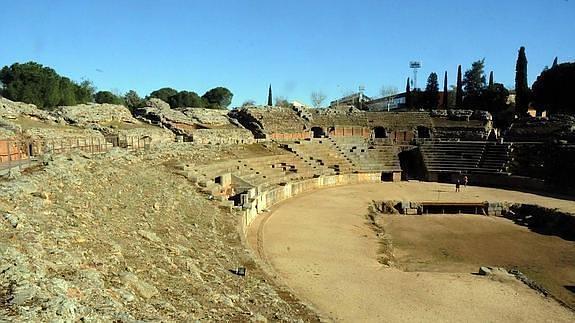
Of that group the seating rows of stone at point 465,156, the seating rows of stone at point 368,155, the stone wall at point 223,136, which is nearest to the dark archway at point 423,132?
the seating rows of stone at point 465,156

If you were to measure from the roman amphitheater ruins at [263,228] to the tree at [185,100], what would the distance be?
19.2 m

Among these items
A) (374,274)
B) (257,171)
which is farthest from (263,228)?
(257,171)

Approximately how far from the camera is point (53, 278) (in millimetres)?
5512

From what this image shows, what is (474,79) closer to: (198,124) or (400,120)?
(400,120)

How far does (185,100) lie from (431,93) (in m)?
31.8

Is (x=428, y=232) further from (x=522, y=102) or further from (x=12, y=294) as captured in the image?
(x=522, y=102)

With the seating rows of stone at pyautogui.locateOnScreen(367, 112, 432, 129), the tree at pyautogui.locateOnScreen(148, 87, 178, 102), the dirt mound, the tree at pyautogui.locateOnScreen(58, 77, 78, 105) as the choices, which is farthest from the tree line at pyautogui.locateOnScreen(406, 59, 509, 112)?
the dirt mound

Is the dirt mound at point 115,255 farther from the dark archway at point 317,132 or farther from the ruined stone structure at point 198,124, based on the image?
the dark archway at point 317,132

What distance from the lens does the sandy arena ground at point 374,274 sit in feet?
32.0

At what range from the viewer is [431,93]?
59.2 m

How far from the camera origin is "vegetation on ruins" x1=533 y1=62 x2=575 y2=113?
44.3m

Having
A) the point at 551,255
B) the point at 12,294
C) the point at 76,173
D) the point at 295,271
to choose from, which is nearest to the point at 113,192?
the point at 76,173

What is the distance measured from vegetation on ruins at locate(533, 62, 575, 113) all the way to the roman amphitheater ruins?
1164cm

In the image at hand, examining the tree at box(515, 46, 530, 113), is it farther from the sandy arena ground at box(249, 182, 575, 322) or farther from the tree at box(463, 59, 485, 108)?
the sandy arena ground at box(249, 182, 575, 322)
